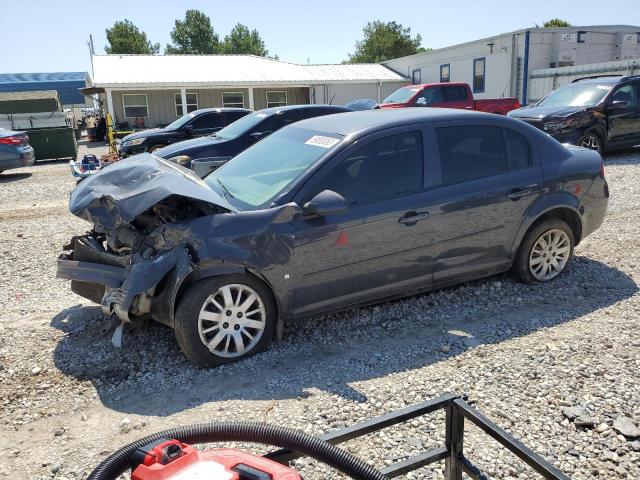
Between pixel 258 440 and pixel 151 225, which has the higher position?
pixel 151 225

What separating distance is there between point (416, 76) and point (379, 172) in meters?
28.0

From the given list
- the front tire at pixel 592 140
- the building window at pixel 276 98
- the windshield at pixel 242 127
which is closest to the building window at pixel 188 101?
the building window at pixel 276 98

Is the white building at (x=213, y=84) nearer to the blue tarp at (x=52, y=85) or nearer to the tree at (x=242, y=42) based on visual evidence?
the blue tarp at (x=52, y=85)

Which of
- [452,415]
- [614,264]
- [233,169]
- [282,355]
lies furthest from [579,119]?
[452,415]

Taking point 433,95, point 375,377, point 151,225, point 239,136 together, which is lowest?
point 375,377

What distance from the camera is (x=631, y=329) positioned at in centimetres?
413

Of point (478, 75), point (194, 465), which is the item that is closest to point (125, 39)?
point (478, 75)

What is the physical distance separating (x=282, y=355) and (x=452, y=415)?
190 centimetres

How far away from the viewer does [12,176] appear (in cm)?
1438

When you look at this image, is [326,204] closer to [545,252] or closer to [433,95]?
[545,252]

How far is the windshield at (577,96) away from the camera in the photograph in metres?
12.0

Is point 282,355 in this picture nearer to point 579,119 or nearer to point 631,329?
point 631,329

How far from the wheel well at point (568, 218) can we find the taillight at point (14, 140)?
13140 millimetres

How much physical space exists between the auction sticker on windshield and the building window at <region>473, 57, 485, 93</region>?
22.3 m
